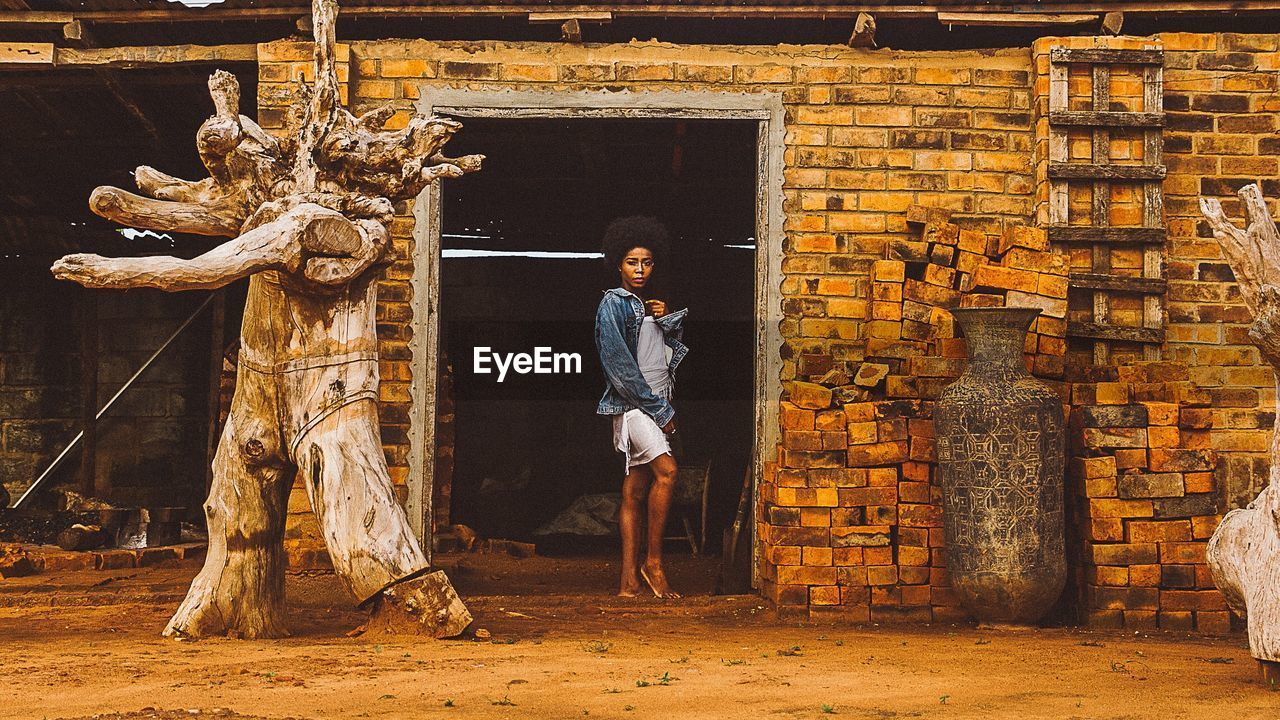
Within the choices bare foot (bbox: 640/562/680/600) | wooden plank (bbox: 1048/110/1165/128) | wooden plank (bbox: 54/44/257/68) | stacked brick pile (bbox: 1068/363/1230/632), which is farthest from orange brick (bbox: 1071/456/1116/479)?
wooden plank (bbox: 54/44/257/68)

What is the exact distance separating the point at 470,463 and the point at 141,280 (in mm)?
6376

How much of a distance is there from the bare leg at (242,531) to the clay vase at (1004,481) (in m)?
2.95

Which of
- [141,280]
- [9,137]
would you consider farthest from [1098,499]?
[9,137]

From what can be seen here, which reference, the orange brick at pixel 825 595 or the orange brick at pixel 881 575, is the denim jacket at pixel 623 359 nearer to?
the orange brick at pixel 825 595

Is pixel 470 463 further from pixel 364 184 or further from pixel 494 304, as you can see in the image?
pixel 364 184

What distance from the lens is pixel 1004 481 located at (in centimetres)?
527

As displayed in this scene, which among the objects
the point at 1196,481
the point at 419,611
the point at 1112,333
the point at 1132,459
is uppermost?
the point at 1112,333

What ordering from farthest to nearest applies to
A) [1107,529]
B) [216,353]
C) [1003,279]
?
[216,353] < [1003,279] < [1107,529]

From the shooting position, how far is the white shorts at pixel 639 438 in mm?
6238

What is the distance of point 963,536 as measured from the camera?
533cm

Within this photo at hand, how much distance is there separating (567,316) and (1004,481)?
20.1 ft

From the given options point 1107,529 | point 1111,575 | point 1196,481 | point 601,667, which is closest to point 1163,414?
point 1196,481

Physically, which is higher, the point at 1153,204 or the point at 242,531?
the point at 1153,204

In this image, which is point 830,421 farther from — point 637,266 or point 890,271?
point 637,266
